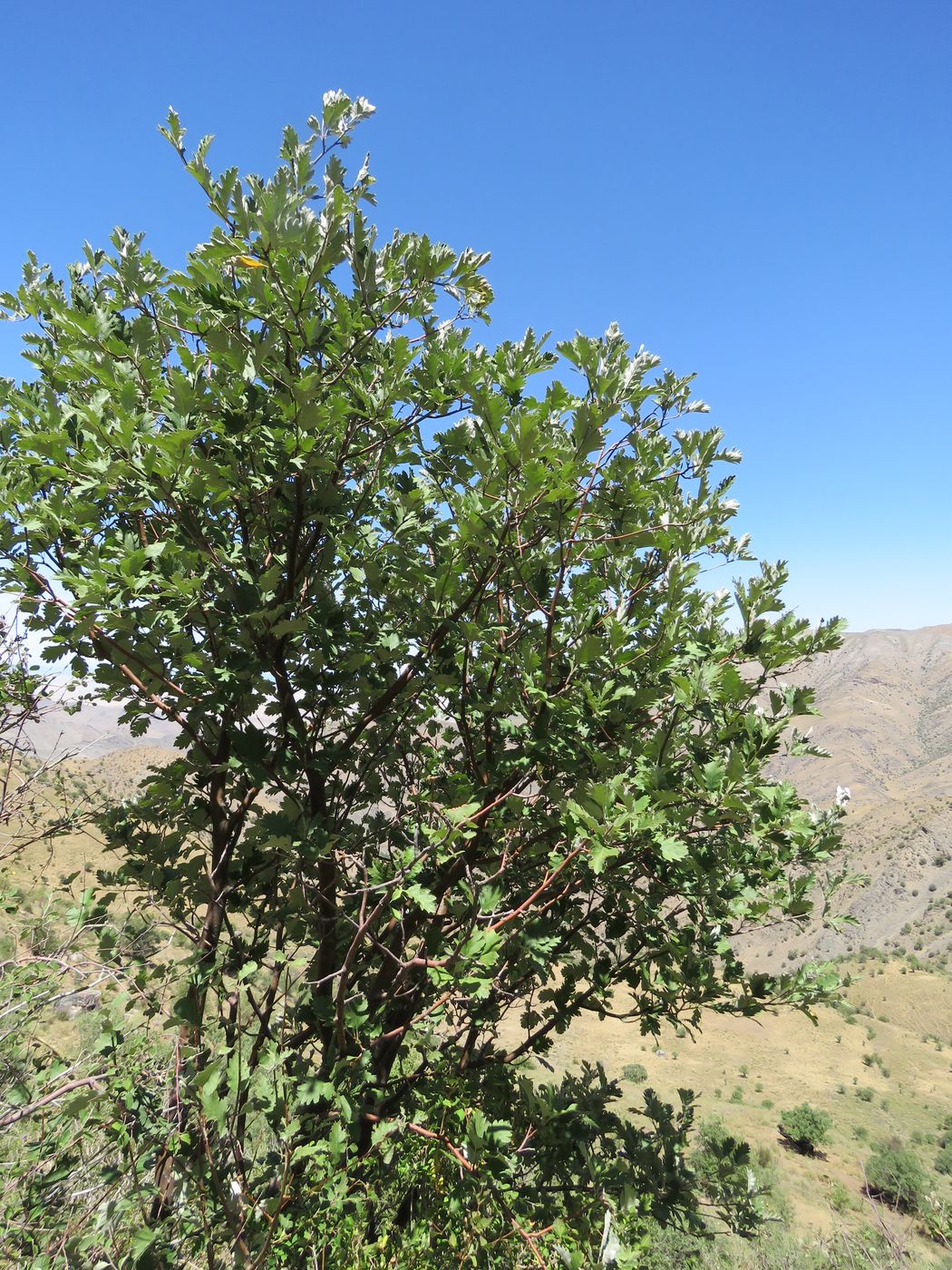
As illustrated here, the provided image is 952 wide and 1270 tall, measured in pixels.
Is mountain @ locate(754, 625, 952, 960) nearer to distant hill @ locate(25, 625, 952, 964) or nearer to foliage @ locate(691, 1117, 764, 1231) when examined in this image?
distant hill @ locate(25, 625, 952, 964)

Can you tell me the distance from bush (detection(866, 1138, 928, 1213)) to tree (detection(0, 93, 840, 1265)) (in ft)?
56.2

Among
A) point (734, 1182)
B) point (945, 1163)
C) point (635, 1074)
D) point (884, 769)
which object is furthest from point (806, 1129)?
point (884, 769)

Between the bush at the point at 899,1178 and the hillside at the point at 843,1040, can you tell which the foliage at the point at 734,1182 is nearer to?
the hillside at the point at 843,1040

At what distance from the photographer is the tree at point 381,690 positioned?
6.33 feet

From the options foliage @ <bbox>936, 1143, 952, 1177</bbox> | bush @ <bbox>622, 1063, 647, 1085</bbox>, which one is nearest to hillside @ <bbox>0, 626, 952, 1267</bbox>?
bush @ <bbox>622, 1063, 647, 1085</bbox>

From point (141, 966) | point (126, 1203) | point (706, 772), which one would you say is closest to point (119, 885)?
point (141, 966)

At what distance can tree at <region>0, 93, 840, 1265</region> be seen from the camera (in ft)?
6.33

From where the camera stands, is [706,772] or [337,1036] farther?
[337,1036]

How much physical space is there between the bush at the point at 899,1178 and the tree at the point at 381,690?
1713 cm

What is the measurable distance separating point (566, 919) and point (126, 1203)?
189 cm

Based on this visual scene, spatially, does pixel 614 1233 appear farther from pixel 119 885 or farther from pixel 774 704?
pixel 119 885

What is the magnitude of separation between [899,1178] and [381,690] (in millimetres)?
19993

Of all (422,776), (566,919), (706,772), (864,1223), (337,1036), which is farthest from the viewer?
(864,1223)

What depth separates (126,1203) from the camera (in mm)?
2076
